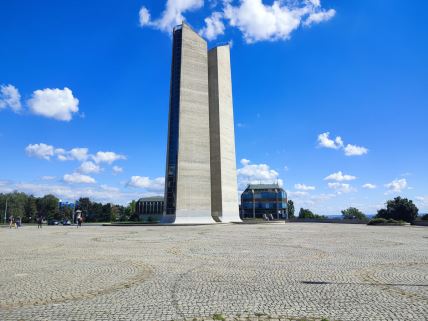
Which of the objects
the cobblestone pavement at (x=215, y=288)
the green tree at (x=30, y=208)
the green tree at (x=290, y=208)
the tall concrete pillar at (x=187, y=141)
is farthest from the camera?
the green tree at (x=290, y=208)

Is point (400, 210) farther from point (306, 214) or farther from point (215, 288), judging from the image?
point (215, 288)

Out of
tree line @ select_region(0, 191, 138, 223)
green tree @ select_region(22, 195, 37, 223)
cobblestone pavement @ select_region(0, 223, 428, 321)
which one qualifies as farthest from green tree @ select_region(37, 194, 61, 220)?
cobblestone pavement @ select_region(0, 223, 428, 321)

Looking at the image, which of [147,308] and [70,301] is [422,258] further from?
[70,301]

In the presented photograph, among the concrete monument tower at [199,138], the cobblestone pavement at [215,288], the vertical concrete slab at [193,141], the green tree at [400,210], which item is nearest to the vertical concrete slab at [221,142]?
the concrete monument tower at [199,138]

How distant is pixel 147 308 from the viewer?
20.6 ft

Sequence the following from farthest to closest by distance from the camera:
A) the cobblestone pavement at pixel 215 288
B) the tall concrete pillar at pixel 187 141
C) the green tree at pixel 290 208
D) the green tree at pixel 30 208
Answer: the green tree at pixel 290 208
the green tree at pixel 30 208
the tall concrete pillar at pixel 187 141
the cobblestone pavement at pixel 215 288

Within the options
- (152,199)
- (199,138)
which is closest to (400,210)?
(199,138)

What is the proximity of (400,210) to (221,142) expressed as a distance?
38.6 meters

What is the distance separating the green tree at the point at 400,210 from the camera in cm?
6688

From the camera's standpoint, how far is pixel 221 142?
60844mm

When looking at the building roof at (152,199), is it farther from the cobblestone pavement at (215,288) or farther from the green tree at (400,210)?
the cobblestone pavement at (215,288)

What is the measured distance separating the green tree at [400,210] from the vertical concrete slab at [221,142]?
31.2 metres

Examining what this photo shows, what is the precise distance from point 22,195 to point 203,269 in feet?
408

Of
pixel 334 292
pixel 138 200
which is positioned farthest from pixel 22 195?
pixel 334 292
